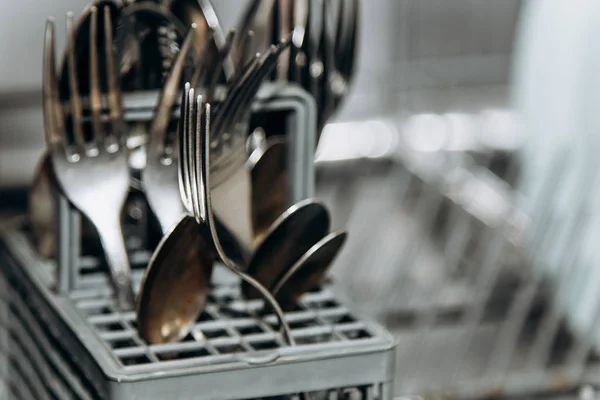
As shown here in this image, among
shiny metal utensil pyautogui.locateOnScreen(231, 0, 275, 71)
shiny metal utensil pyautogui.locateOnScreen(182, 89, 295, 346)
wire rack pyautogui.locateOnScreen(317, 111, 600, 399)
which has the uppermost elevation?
shiny metal utensil pyautogui.locateOnScreen(231, 0, 275, 71)

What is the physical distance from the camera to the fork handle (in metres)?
0.43

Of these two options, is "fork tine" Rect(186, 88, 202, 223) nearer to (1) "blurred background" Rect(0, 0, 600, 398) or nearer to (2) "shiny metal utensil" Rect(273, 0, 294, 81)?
(2) "shiny metal utensil" Rect(273, 0, 294, 81)

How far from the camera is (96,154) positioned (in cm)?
44

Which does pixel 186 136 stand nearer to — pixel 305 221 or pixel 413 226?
pixel 305 221

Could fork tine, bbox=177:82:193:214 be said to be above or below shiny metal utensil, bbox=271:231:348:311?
above

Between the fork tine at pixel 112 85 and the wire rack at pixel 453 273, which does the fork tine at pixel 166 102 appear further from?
the wire rack at pixel 453 273

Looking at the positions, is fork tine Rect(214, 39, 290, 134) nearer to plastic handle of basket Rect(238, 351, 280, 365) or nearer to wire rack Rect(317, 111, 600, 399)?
plastic handle of basket Rect(238, 351, 280, 365)

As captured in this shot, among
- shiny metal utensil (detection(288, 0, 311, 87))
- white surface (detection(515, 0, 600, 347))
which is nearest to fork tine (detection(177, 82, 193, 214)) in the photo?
shiny metal utensil (detection(288, 0, 311, 87))

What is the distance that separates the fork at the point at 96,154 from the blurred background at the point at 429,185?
10.6 inches

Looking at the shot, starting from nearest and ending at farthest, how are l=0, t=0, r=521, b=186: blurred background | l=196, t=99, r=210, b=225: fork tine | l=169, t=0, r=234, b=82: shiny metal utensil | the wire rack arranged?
l=196, t=99, r=210, b=225: fork tine, l=169, t=0, r=234, b=82: shiny metal utensil, the wire rack, l=0, t=0, r=521, b=186: blurred background

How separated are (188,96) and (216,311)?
11 cm

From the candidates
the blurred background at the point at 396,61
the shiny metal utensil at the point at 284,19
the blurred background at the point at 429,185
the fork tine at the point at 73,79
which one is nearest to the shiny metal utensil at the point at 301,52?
the shiny metal utensil at the point at 284,19

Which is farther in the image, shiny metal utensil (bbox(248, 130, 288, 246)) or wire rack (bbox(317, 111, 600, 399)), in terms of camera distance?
wire rack (bbox(317, 111, 600, 399))

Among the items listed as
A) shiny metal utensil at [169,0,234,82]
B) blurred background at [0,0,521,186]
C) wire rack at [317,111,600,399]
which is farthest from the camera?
blurred background at [0,0,521,186]
